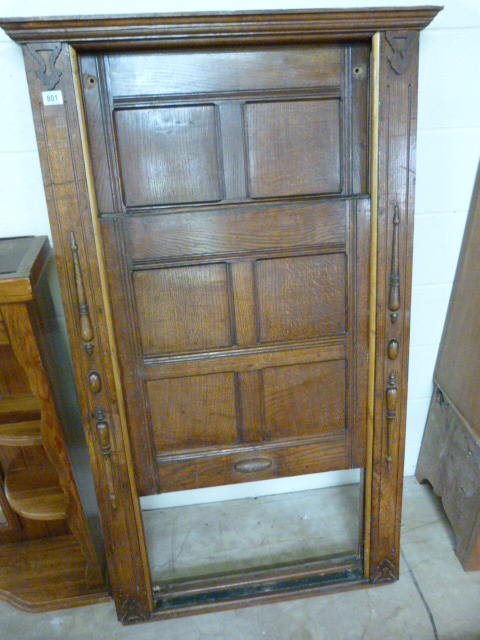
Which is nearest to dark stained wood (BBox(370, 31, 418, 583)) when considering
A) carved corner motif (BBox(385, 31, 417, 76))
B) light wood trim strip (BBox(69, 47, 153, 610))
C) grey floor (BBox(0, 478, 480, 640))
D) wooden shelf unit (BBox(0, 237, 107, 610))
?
carved corner motif (BBox(385, 31, 417, 76))

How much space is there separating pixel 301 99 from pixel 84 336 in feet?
2.69

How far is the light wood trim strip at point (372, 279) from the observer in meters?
1.12

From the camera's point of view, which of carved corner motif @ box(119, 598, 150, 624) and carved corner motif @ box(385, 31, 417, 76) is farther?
carved corner motif @ box(119, 598, 150, 624)

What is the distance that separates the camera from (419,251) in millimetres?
1633

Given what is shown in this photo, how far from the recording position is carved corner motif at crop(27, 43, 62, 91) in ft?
3.32

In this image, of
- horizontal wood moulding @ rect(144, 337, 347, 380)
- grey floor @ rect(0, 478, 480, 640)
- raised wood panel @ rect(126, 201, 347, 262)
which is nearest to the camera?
raised wood panel @ rect(126, 201, 347, 262)

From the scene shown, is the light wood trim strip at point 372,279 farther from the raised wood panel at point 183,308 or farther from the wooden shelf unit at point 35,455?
the wooden shelf unit at point 35,455

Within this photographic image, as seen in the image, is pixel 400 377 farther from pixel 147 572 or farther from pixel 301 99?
pixel 147 572

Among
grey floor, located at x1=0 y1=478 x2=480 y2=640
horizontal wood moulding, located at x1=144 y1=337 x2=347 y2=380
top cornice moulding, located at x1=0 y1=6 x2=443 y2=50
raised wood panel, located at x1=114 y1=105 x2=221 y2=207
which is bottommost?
grey floor, located at x1=0 y1=478 x2=480 y2=640

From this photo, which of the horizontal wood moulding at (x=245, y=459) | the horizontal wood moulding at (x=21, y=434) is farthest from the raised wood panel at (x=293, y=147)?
the horizontal wood moulding at (x=21, y=434)

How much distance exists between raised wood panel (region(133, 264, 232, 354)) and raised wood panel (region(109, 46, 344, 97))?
45 cm

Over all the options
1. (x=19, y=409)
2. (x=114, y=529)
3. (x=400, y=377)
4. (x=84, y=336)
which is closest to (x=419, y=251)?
(x=400, y=377)

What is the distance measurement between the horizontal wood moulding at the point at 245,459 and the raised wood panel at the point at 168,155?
30.4 inches

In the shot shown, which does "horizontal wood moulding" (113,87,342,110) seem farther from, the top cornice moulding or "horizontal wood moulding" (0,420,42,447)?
"horizontal wood moulding" (0,420,42,447)
